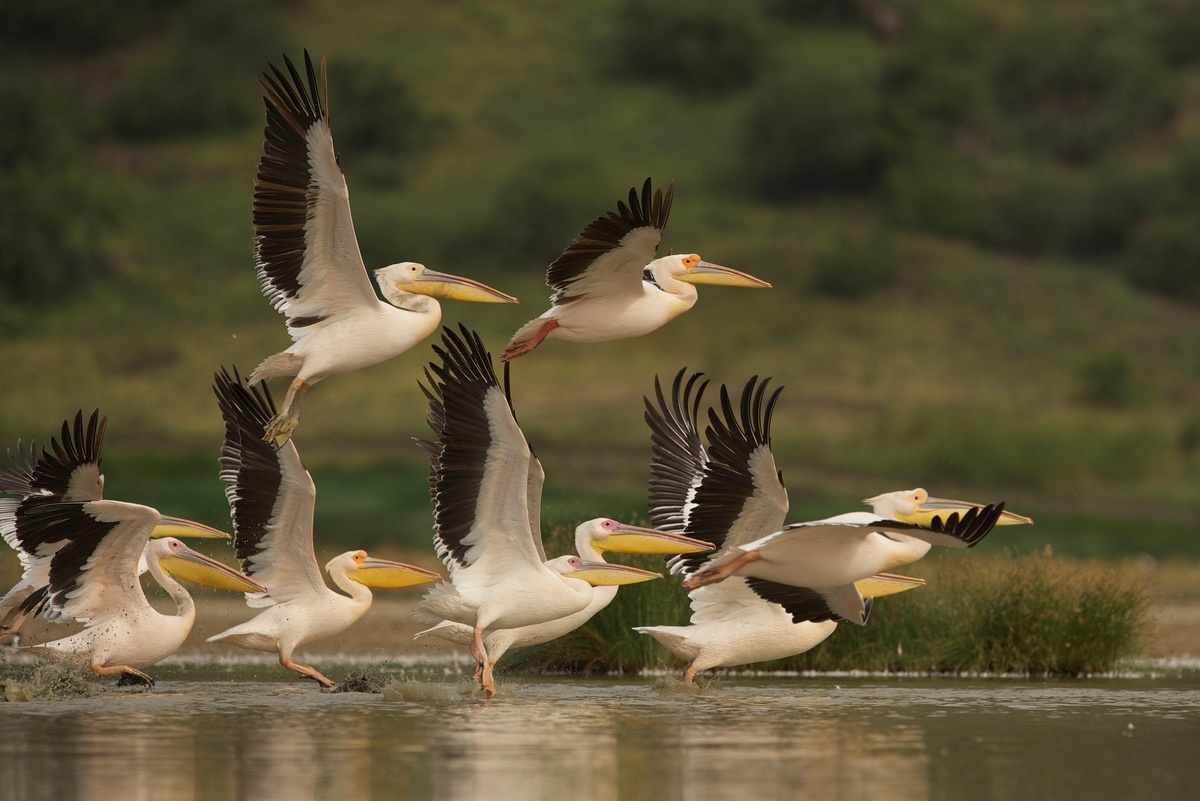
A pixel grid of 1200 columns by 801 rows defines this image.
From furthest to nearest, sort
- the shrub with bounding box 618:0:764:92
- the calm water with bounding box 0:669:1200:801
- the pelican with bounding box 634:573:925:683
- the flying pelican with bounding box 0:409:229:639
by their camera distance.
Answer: the shrub with bounding box 618:0:764:92 < the pelican with bounding box 634:573:925:683 < the flying pelican with bounding box 0:409:229:639 < the calm water with bounding box 0:669:1200:801

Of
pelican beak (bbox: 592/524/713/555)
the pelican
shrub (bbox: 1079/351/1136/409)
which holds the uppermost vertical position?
shrub (bbox: 1079/351/1136/409)

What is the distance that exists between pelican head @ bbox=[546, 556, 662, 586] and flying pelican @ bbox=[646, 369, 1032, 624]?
0.33m

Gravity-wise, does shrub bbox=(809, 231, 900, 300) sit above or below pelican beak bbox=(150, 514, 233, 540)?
above

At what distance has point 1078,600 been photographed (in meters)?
12.9

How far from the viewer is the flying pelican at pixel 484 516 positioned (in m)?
10.6

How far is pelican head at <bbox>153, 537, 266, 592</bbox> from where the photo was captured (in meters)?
11.9

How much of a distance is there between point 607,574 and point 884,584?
70.1 inches

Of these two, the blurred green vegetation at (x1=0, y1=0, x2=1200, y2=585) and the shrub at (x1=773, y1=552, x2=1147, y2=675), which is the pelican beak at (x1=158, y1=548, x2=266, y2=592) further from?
the blurred green vegetation at (x1=0, y1=0, x2=1200, y2=585)

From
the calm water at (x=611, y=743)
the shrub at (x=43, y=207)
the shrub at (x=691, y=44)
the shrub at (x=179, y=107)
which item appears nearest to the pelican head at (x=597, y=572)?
the calm water at (x=611, y=743)

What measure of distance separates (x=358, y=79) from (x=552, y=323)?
Answer: 4003cm

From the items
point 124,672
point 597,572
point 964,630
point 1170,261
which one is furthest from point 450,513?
point 1170,261

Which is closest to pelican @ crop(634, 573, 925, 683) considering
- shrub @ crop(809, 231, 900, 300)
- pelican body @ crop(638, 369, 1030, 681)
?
pelican body @ crop(638, 369, 1030, 681)

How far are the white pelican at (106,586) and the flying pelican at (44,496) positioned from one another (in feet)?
0.28

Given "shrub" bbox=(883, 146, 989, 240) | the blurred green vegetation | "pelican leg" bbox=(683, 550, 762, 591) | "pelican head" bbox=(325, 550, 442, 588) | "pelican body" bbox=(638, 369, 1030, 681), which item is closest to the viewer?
"pelican leg" bbox=(683, 550, 762, 591)
